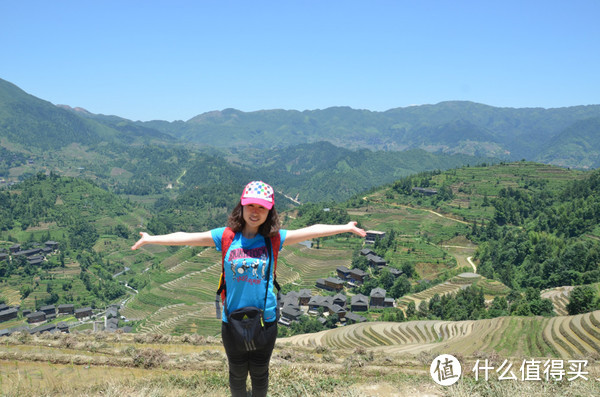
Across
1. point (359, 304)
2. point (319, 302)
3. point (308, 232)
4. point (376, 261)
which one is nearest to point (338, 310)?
point (319, 302)

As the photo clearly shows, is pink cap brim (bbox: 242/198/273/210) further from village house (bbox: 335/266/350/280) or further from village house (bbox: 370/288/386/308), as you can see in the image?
village house (bbox: 335/266/350/280)

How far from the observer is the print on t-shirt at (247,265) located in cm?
344

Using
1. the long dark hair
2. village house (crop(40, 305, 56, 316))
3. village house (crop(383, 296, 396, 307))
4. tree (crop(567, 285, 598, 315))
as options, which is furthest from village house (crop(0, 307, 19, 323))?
the long dark hair

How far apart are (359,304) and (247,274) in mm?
38519

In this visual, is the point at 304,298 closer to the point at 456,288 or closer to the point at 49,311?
the point at 456,288

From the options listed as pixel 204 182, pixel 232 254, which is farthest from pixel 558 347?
pixel 204 182

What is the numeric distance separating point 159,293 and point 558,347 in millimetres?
45612

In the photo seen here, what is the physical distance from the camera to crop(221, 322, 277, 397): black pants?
3.61m

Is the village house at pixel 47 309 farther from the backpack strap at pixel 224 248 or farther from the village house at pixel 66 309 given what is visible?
the backpack strap at pixel 224 248

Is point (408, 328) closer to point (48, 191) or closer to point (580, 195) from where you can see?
point (580, 195)

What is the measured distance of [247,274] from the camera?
11.3 ft

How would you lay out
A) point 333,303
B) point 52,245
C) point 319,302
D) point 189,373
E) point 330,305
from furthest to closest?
1. point 52,245
2. point 319,302
3. point 333,303
4. point 330,305
5. point 189,373

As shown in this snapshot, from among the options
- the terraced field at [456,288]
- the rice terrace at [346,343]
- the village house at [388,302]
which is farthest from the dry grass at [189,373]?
the terraced field at [456,288]

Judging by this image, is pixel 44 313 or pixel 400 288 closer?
pixel 400 288
